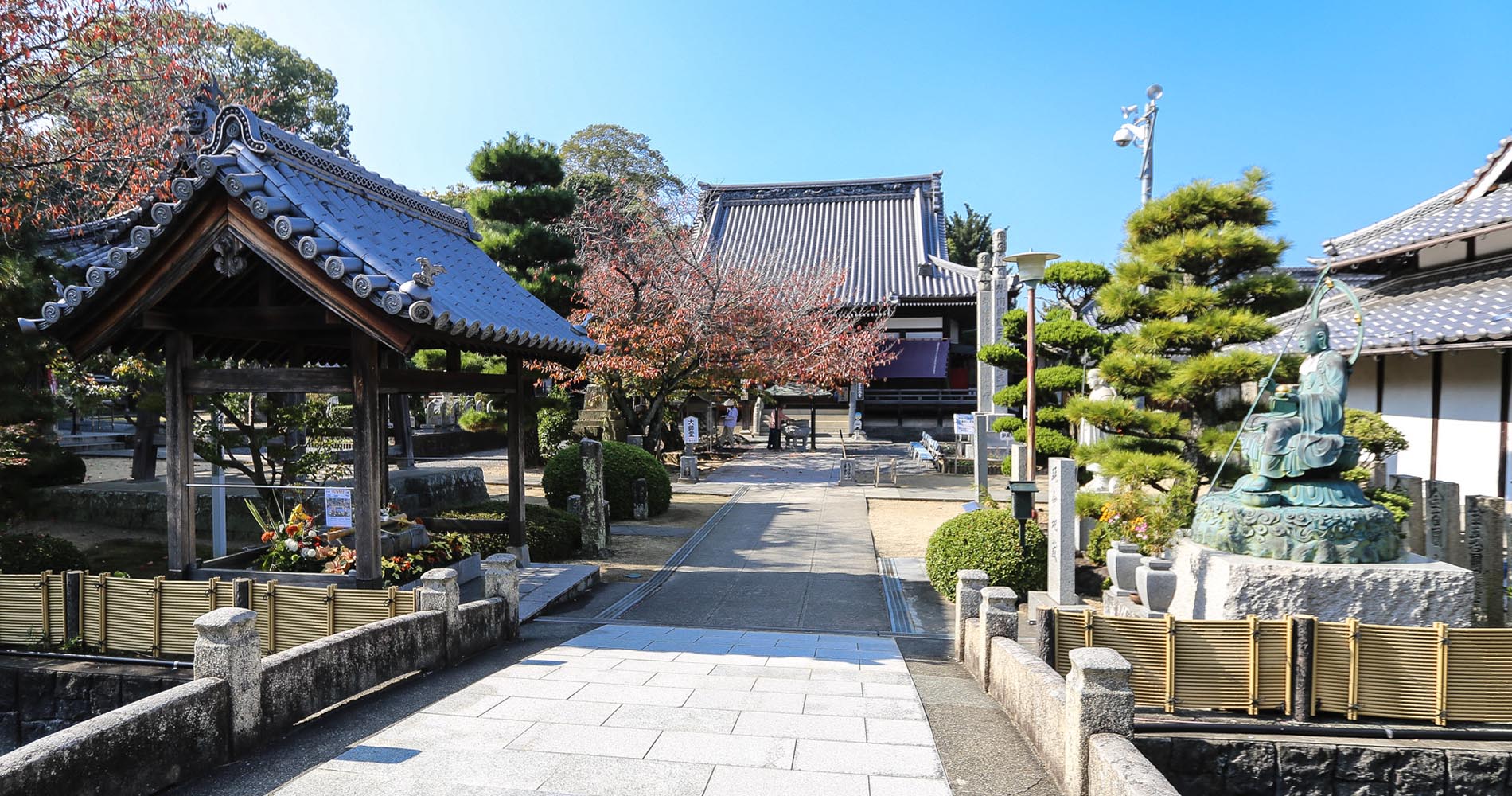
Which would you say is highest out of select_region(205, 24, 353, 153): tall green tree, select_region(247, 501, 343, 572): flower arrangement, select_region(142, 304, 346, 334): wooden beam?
select_region(205, 24, 353, 153): tall green tree

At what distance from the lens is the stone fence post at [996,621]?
261 inches

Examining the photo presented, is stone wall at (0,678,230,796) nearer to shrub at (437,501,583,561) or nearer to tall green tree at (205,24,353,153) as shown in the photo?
shrub at (437,501,583,561)

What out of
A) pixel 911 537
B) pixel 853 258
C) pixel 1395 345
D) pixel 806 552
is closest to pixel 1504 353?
pixel 1395 345

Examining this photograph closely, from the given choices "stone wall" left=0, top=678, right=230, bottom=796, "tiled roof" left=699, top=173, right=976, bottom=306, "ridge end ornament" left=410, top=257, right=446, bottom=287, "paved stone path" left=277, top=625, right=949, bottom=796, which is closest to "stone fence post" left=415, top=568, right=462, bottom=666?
"paved stone path" left=277, top=625, right=949, bottom=796

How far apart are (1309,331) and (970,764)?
5.97m

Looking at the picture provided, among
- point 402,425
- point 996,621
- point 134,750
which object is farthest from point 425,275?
point 402,425

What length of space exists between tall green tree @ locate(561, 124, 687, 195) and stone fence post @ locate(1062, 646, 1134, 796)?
41.3 meters

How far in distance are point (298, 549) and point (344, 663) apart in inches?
121

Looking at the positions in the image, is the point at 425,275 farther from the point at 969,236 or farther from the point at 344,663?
the point at 969,236

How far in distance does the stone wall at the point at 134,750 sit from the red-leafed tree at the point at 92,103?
750cm

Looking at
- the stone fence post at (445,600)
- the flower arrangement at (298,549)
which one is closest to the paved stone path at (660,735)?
the stone fence post at (445,600)

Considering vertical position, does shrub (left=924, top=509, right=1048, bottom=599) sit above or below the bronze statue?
below

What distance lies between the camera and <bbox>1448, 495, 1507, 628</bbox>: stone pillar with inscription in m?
8.12

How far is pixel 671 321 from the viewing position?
20312 millimetres
